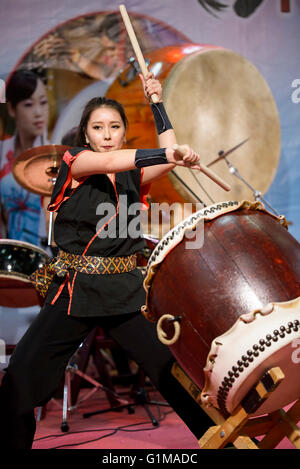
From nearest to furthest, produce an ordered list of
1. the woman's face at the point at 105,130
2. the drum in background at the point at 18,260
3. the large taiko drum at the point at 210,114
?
1. the woman's face at the point at 105,130
2. the drum in background at the point at 18,260
3. the large taiko drum at the point at 210,114

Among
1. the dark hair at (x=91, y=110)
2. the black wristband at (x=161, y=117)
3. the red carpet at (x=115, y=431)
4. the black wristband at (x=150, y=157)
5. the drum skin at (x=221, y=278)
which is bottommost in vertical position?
the red carpet at (x=115, y=431)

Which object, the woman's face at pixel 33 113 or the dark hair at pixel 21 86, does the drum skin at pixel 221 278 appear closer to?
the woman's face at pixel 33 113

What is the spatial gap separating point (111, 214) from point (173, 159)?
1.32 ft

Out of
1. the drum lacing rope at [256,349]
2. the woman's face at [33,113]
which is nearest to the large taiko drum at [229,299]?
the drum lacing rope at [256,349]

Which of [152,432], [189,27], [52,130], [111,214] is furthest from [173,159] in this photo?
[189,27]

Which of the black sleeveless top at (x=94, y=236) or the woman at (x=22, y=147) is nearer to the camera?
the black sleeveless top at (x=94, y=236)

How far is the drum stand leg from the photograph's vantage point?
1.35m

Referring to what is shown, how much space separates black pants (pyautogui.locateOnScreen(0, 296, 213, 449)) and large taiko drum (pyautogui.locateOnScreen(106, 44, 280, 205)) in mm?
2109

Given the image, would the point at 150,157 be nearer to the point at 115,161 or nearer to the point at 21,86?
the point at 115,161

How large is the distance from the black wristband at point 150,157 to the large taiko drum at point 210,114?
212cm

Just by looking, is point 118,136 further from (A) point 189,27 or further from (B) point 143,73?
(A) point 189,27

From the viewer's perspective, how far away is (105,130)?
1900mm

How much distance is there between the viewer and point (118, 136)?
1.91 metres

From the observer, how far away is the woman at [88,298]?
Answer: 1.64m
